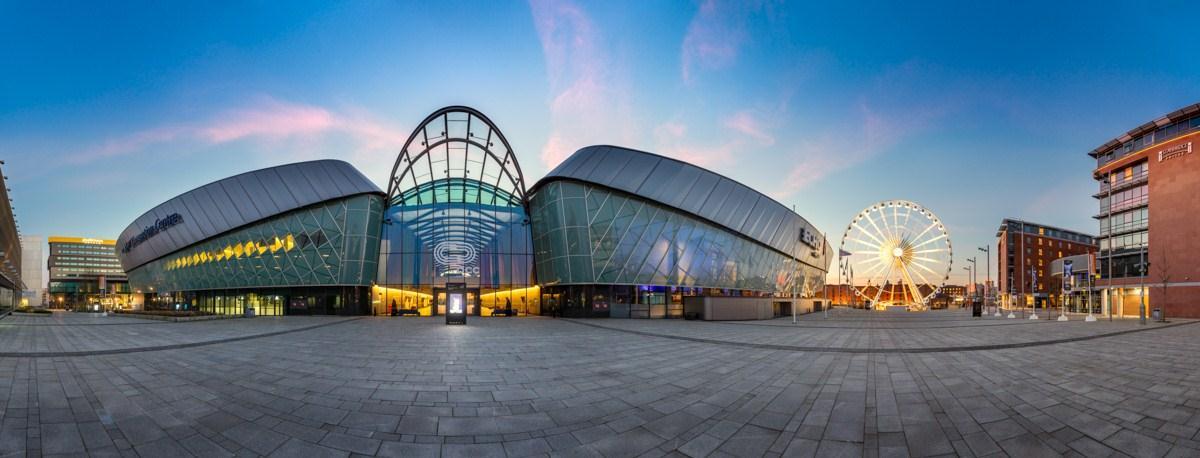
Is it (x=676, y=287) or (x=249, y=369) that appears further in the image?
(x=676, y=287)

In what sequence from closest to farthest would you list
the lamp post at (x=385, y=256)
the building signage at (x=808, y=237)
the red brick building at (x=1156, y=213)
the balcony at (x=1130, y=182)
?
1. the lamp post at (x=385, y=256)
2. the red brick building at (x=1156, y=213)
3. the balcony at (x=1130, y=182)
4. the building signage at (x=808, y=237)

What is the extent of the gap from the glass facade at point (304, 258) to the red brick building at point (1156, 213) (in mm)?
66150

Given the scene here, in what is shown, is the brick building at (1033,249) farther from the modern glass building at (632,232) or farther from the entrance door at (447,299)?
the entrance door at (447,299)

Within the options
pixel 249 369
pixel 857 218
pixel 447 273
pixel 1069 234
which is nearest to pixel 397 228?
pixel 447 273

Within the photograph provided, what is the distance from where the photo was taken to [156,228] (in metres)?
52.8

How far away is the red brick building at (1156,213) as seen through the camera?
4825cm

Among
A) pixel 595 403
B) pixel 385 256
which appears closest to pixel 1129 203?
pixel 595 403

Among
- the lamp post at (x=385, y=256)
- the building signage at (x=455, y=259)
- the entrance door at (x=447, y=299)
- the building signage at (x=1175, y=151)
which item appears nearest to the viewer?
the entrance door at (x=447, y=299)

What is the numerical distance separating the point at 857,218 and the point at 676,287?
43.5 meters

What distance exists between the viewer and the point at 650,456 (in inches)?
230

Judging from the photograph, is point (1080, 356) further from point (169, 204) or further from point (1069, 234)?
point (1069, 234)

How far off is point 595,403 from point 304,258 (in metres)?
44.0

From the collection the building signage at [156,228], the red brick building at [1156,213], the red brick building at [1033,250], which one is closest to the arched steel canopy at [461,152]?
the building signage at [156,228]

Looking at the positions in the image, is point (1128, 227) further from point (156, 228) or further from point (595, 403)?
point (156, 228)
